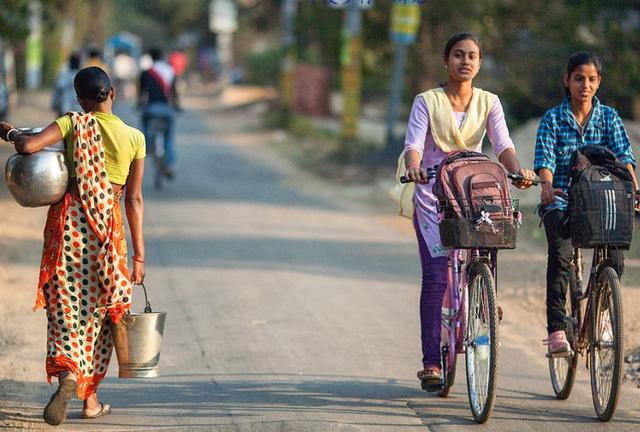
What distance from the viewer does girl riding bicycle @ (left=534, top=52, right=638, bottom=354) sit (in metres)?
6.43

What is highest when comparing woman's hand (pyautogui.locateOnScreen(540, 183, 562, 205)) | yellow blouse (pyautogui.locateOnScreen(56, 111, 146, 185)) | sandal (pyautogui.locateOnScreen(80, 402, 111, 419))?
yellow blouse (pyautogui.locateOnScreen(56, 111, 146, 185))

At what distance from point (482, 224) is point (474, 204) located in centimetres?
11

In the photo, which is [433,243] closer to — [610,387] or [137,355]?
[610,387]

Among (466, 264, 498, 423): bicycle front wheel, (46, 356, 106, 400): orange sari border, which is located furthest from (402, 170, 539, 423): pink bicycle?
(46, 356, 106, 400): orange sari border

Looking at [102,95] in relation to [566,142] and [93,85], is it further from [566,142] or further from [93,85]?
[566,142]

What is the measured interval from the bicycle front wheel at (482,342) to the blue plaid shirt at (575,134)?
78 centimetres

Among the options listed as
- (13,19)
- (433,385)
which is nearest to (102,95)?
(433,385)

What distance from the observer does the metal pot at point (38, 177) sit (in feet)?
18.8

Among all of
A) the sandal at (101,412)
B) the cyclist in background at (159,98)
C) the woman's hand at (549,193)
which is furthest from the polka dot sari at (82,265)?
the cyclist in background at (159,98)

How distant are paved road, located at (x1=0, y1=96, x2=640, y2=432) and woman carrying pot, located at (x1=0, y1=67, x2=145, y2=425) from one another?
428mm

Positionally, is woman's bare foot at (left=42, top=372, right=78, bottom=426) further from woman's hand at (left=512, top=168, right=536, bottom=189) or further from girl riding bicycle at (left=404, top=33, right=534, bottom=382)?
woman's hand at (left=512, top=168, right=536, bottom=189)

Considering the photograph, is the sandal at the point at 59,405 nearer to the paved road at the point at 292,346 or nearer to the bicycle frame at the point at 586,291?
the paved road at the point at 292,346

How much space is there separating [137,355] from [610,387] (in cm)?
234

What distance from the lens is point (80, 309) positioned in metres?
5.96
